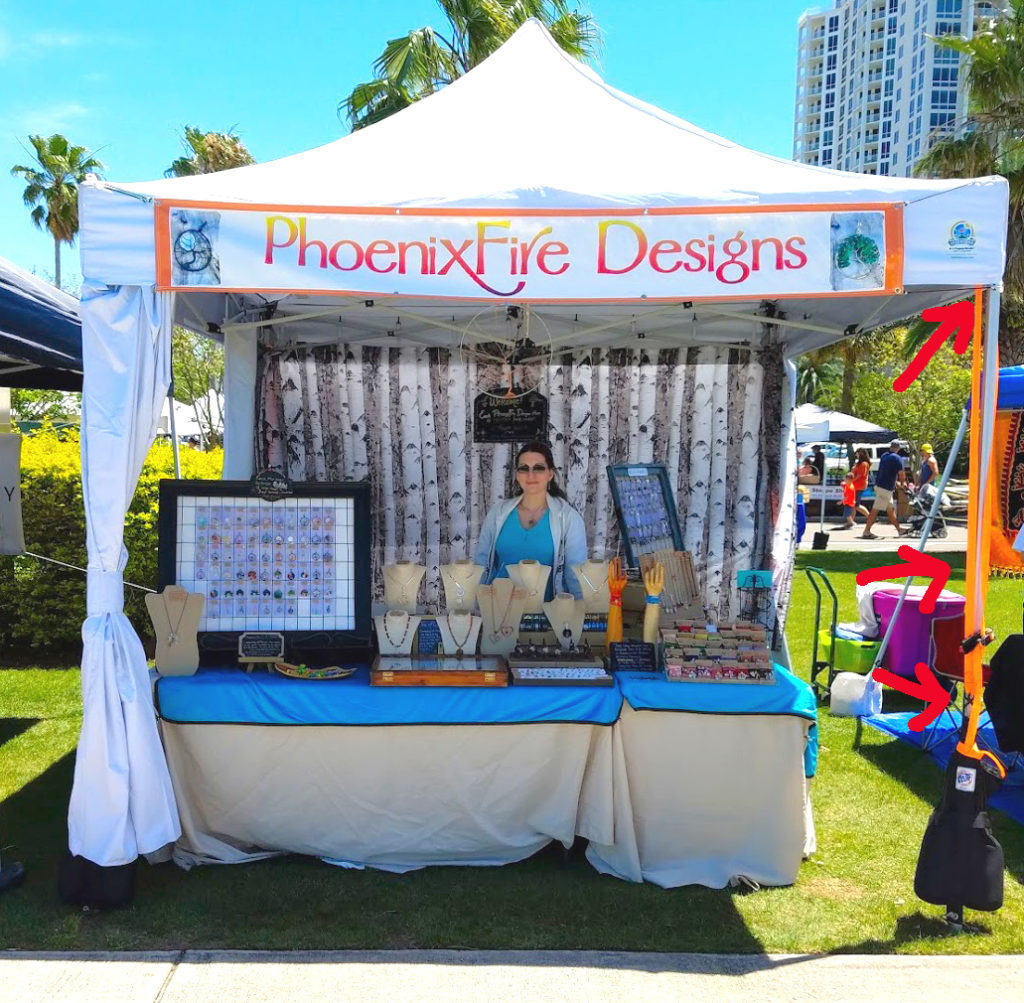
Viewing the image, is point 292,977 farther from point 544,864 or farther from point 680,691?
point 680,691

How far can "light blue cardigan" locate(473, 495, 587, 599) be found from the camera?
457cm

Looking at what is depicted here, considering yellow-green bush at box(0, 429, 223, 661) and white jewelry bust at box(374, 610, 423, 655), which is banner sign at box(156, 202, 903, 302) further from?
yellow-green bush at box(0, 429, 223, 661)

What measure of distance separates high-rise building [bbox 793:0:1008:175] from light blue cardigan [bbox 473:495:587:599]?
3578 inches

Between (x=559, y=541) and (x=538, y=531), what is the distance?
11cm

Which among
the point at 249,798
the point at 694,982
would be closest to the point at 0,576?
the point at 249,798

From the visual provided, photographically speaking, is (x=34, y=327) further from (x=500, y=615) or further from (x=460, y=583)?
(x=500, y=615)

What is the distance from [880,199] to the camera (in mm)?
3154

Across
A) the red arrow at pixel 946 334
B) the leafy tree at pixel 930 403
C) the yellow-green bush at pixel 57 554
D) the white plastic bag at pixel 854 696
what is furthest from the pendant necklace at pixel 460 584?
the leafy tree at pixel 930 403

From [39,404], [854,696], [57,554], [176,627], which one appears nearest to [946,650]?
[854,696]

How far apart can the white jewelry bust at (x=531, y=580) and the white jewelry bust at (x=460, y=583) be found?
0.52 feet

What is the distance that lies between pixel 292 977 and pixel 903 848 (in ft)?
7.92

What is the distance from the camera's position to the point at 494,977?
286 centimetres

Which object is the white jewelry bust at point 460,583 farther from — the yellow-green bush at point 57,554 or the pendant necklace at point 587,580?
the yellow-green bush at point 57,554

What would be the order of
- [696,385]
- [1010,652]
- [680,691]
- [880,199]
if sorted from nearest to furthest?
1. [880,199]
2. [680,691]
3. [1010,652]
4. [696,385]
